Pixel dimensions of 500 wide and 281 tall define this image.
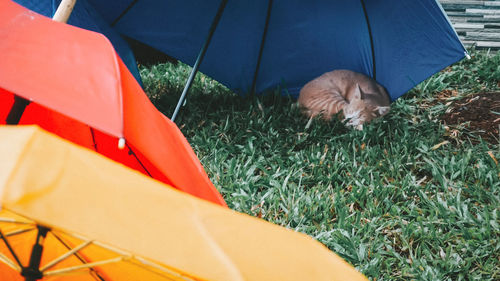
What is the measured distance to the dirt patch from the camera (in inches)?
152

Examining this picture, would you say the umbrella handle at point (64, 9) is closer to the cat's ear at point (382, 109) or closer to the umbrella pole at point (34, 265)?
the umbrella pole at point (34, 265)

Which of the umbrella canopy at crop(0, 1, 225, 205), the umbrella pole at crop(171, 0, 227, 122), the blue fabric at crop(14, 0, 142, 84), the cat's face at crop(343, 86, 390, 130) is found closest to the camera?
the umbrella canopy at crop(0, 1, 225, 205)

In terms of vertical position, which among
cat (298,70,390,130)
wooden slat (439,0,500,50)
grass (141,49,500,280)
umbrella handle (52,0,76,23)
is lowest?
grass (141,49,500,280)

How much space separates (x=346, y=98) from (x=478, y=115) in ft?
3.53

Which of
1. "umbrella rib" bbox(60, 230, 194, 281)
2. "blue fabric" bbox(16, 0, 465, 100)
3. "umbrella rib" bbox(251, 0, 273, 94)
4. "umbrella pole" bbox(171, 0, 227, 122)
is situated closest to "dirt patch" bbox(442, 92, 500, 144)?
"blue fabric" bbox(16, 0, 465, 100)

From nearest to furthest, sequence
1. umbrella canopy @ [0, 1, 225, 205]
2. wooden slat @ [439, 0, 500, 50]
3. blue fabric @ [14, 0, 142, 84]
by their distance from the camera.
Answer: umbrella canopy @ [0, 1, 225, 205], blue fabric @ [14, 0, 142, 84], wooden slat @ [439, 0, 500, 50]

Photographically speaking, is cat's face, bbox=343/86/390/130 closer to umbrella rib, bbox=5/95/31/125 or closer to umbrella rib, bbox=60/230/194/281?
umbrella rib, bbox=5/95/31/125

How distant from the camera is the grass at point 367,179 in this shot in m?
2.60

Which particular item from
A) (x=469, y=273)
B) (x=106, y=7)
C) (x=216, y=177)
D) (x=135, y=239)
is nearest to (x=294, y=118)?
(x=216, y=177)

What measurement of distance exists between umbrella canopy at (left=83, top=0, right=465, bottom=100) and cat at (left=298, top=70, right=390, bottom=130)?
0.17 metres

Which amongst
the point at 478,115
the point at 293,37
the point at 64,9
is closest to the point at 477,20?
the point at 478,115

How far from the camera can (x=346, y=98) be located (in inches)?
176

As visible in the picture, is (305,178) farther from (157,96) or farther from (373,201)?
(157,96)

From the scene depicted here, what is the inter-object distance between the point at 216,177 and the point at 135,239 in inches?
87.8
